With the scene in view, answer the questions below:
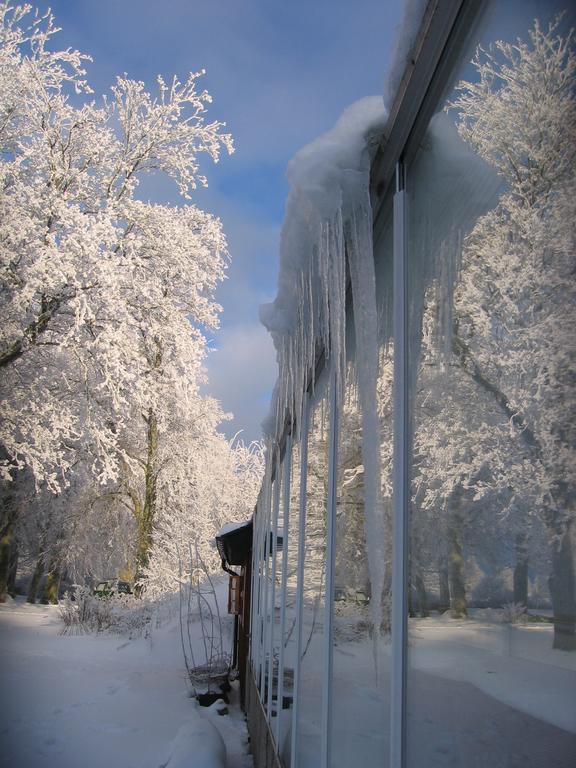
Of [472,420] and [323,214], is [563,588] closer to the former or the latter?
[472,420]

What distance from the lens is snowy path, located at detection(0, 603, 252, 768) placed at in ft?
17.2

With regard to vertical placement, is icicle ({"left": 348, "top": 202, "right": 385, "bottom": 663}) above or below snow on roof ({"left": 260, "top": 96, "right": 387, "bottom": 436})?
below

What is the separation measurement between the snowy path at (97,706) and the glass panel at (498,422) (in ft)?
12.1

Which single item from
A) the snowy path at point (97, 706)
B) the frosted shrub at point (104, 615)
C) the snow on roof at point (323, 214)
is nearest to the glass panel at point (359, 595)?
the snow on roof at point (323, 214)

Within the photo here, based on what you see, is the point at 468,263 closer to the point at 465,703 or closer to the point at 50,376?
the point at 465,703

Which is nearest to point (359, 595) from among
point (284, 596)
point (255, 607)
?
point (284, 596)

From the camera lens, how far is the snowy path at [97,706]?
523cm

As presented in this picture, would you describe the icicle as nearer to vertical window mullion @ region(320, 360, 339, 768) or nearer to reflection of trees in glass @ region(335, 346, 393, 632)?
reflection of trees in glass @ region(335, 346, 393, 632)

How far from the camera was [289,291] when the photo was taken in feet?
7.50

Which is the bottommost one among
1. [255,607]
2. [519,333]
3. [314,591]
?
[255,607]

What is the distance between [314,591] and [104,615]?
1246 centimetres

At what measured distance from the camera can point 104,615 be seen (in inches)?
537

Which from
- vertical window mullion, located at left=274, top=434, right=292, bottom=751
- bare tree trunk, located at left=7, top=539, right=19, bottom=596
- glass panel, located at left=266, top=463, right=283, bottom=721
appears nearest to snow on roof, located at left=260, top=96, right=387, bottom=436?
vertical window mullion, located at left=274, top=434, right=292, bottom=751

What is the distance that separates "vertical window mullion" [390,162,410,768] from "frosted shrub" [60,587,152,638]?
1235 centimetres
